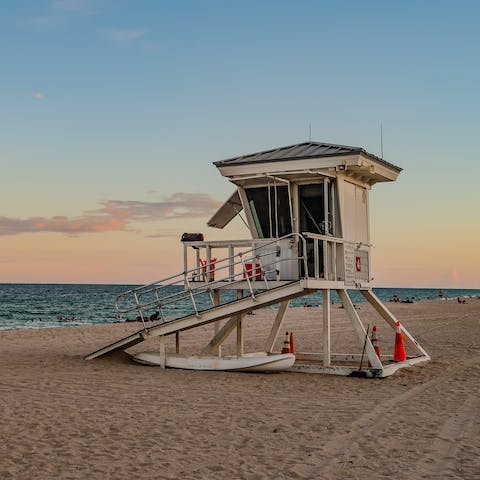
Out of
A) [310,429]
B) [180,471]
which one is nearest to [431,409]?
[310,429]

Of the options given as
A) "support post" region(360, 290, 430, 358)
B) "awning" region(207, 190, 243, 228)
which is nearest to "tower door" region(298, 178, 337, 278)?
"awning" region(207, 190, 243, 228)

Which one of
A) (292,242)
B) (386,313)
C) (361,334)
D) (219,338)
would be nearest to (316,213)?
(292,242)

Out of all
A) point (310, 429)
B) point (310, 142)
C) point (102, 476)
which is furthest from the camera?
point (310, 142)

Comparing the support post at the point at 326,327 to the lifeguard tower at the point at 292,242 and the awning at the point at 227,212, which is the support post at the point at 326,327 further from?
the awning at the point at 227,212

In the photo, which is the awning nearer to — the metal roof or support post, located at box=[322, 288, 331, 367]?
the metal roof

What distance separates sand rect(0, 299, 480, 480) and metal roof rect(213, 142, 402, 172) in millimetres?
5177

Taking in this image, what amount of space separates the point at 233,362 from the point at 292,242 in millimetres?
3184

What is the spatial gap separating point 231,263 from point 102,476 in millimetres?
8696

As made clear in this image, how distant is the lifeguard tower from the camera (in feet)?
52.3

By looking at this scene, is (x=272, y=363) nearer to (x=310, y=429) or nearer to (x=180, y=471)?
(x=310, y=429)

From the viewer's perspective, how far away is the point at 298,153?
55.0ft

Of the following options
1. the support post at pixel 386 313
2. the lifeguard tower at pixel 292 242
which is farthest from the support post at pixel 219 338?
the support post at pixel 386 313

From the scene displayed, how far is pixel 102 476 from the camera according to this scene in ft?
26.3

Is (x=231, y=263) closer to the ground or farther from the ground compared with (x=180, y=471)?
farther from the ground
